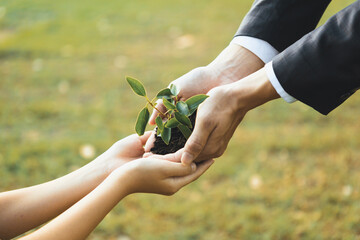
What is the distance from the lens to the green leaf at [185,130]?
6.35ft

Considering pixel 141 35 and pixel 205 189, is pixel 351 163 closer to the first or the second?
pixel 205 189

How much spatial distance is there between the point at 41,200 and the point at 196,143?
773mm

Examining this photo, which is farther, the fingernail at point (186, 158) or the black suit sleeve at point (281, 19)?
the black suit sleeve at point (281, 19)

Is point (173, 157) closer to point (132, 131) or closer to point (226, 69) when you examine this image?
point (226, 69)

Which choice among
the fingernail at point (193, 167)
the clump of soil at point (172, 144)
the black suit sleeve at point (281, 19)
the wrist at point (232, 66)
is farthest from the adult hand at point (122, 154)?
the black suit sleeve at point (281, 19)

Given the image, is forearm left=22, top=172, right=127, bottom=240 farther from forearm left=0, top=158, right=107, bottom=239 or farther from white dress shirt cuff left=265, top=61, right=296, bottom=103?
white dress shirt cuff left=265, top=61, right=296, bottom=103

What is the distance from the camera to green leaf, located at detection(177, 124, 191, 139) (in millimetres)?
1934

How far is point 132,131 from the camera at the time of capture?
3709 millimetres

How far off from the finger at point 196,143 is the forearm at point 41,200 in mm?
456

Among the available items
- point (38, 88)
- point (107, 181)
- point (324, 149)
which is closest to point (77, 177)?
point (107, 181)

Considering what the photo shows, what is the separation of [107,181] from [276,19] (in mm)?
1169

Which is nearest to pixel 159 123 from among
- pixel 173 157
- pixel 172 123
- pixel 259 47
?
pixel 172 123

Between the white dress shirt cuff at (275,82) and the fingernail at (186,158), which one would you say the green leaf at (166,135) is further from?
the white dress shirt cuff at (275,82)

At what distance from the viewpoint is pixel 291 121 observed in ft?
12.6
